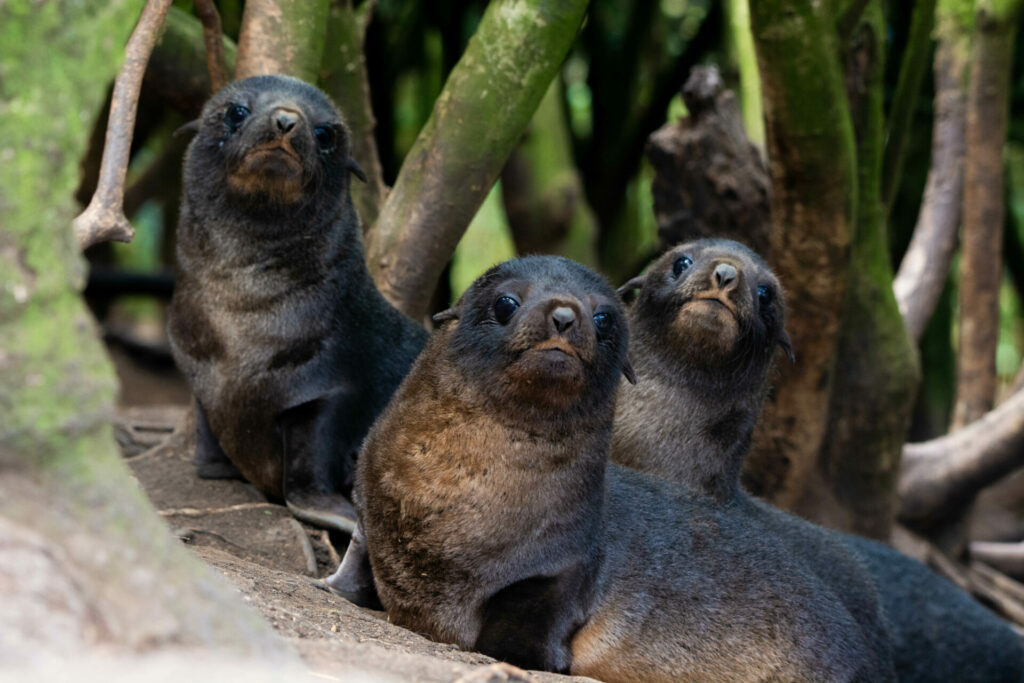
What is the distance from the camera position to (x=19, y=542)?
1.78 meters

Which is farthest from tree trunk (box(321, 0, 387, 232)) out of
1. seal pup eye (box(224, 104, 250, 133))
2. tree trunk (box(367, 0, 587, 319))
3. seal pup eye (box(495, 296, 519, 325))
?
seal pup eye (box(495, 296, 519, 325))

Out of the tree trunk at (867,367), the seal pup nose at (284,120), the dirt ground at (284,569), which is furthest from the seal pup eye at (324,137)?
the tree trunk at (867,367)

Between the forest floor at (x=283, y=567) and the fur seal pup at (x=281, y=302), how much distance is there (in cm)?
14

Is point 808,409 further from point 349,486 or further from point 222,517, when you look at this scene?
point 222,517

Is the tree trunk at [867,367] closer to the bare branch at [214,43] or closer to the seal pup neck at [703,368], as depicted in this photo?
the seal pup neck at [703,368]

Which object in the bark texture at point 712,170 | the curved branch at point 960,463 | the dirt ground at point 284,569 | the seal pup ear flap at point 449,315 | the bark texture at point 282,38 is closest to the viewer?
the dirt ground at point 284,569

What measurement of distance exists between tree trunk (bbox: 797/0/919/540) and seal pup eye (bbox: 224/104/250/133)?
10.2ft

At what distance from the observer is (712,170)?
6.16 m

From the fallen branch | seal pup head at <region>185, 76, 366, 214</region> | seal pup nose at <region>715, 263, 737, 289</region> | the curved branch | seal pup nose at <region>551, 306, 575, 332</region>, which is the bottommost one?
the fallen branch

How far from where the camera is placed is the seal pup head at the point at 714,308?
4.29m

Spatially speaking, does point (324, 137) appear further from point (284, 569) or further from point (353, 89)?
point (284, 569)

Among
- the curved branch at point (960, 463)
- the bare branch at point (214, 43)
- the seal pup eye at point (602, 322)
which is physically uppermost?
the bare branch at point (214, 43)

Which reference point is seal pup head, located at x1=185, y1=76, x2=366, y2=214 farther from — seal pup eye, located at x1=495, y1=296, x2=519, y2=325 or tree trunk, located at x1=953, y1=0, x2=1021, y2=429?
tree trunk, located at x1=953, y1=0, x2=1021, y2=429

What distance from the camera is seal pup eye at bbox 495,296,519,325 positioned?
3393mm
